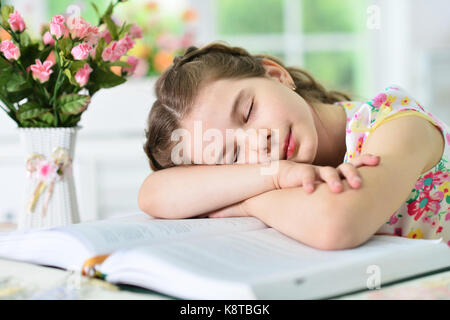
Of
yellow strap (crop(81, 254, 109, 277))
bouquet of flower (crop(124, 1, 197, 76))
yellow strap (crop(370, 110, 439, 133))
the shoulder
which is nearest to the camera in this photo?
yellow strap (crop(81, 254, 109, 277))

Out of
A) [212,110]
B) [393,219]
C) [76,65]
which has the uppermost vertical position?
[76,65]

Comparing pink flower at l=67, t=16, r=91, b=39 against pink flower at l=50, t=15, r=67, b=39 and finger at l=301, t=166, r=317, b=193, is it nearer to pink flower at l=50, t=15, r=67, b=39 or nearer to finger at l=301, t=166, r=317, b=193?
pink flower at l=50, t=15, r=67, b=39

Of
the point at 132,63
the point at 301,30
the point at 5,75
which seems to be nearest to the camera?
the point at 5,75

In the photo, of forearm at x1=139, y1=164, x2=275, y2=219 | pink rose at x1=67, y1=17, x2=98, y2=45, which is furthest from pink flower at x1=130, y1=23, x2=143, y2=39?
forearm at x1=139, y1=164, x2=275, y2=219

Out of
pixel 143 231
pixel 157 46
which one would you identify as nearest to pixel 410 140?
pixel 143 231

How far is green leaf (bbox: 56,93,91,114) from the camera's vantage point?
3.73 ft

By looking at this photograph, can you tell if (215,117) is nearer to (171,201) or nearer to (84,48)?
(171,201)

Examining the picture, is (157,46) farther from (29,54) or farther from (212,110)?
(212,110)

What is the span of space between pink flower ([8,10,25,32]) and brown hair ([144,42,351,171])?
0.32m

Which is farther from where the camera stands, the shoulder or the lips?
the lips

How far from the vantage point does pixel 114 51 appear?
1177 millimetres

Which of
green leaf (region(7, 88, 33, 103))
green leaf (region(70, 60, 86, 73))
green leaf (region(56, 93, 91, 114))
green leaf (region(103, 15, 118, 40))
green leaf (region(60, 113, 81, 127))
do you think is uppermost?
green leaf (region(103, 15, 118, 40))

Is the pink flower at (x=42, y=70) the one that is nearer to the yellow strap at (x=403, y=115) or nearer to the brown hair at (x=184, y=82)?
the brown hair at (x=184, y=82)

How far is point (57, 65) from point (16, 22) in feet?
0.38
